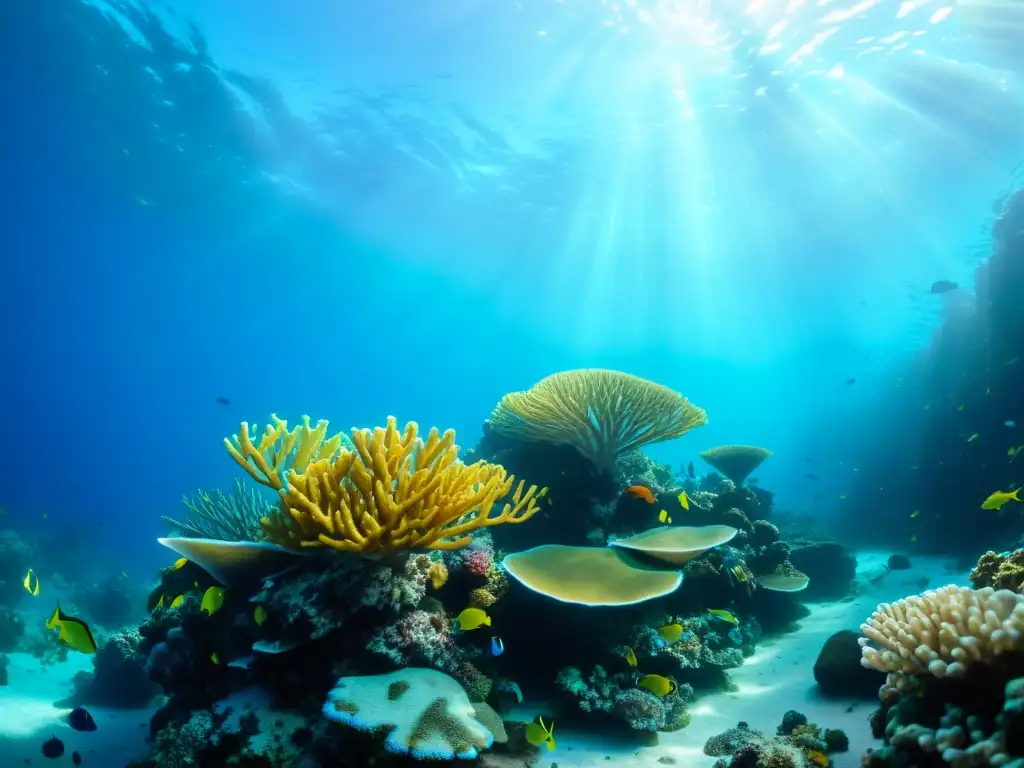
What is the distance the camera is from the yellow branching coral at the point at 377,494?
3.37 m

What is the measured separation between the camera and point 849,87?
1900 cm

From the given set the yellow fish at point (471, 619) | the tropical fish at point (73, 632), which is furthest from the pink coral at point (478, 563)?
the tropical fish at point (73, 632)

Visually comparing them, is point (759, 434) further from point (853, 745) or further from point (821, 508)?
point (853, 745)

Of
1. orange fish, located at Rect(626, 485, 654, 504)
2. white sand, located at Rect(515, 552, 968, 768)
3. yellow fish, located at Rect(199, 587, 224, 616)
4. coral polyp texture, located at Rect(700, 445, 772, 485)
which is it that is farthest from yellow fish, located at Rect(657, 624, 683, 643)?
coral polyp texture, located at Rect(700, 445, 772, 485)

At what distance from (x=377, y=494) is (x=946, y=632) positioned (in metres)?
3.57

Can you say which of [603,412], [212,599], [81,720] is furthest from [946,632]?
[81,720]

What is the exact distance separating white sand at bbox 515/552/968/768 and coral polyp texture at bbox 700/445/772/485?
3311 mm

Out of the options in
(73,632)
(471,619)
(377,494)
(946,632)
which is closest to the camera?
(946,632)

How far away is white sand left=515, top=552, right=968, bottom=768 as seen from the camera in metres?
4.02

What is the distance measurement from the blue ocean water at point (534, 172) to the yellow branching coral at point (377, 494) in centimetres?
1653

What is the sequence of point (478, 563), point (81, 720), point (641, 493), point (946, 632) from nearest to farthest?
point (946, 632) → point (81, 720) → point (478, 563) → point (641, 493)

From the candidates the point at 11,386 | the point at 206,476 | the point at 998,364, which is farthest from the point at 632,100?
the point at 11,386

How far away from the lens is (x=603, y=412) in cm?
696

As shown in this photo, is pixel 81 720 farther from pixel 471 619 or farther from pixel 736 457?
pixel 736 457
